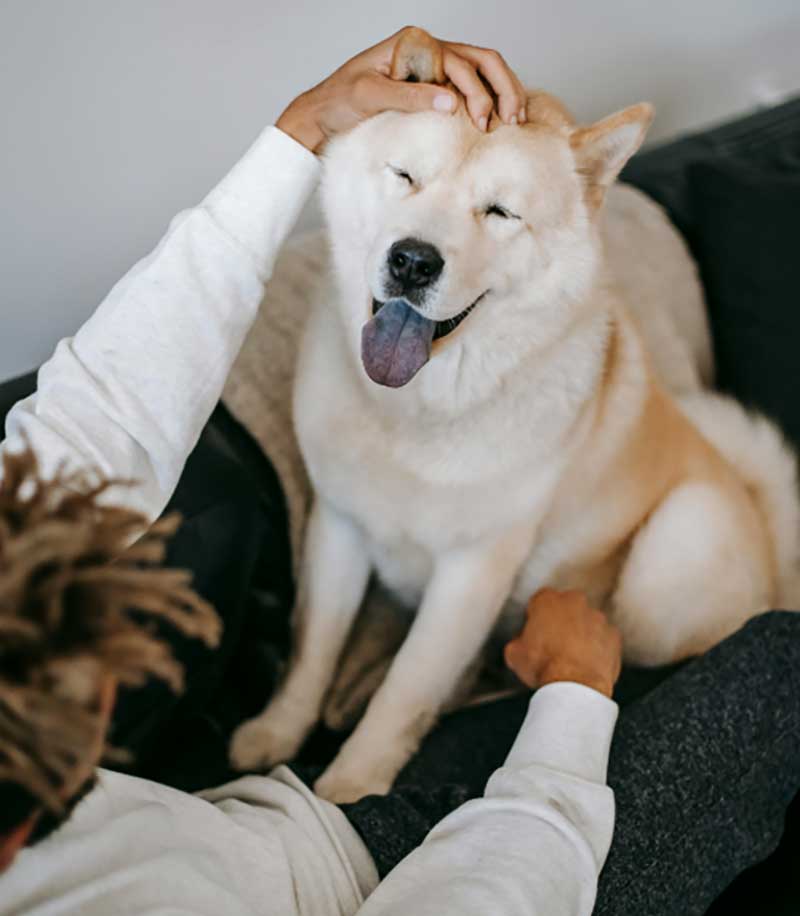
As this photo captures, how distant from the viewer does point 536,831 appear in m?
0.72

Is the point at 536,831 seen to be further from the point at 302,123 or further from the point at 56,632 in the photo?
the point at 302,123

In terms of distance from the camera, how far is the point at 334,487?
1181mm

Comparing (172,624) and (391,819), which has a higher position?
(172,624)

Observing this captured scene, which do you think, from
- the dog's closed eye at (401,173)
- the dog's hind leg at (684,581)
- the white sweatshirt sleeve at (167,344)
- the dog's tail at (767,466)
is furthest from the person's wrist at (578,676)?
the dog's tail at (767,466)

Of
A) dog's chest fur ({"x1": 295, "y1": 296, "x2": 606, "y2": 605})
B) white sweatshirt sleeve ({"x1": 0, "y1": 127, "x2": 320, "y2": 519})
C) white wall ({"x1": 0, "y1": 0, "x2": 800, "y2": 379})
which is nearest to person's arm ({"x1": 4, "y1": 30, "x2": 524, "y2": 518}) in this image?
white sweatshirt sleeve ({"x1": 0, "y1": 127, "x2": 320, "y2": 519})

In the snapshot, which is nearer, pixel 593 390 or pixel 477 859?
pixel 477 859

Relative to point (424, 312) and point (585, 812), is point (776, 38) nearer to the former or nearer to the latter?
point (424, 312)

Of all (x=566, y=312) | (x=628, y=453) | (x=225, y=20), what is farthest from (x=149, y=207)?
(x=628, y=453)

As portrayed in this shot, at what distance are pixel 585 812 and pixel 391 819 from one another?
0.61 feet

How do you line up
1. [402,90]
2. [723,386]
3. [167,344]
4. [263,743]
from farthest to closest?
[723,386] < [263,743] < [402,90] < [167,344]

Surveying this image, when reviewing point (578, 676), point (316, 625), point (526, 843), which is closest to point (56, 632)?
point (526, 843)

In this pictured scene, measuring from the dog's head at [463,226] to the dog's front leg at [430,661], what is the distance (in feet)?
0.91

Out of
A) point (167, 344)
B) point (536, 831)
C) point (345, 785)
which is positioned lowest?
point (345, 785)

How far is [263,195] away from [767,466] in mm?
1040
